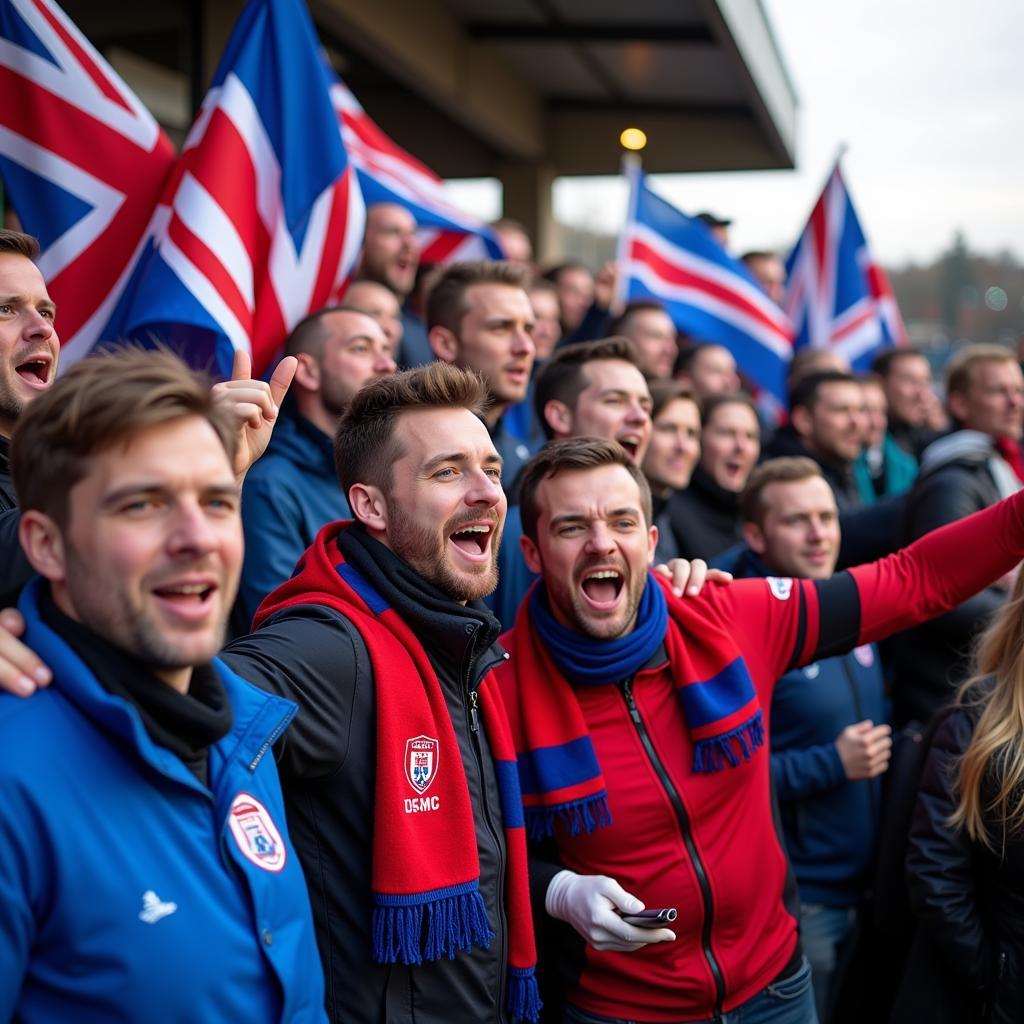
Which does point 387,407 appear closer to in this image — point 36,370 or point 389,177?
point 36,370

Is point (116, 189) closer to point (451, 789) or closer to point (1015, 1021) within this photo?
point (451, 789)

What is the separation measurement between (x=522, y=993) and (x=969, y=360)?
4417 mm

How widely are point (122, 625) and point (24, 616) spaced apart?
8.0 inches

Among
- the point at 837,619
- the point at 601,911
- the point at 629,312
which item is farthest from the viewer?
the point at 629,312

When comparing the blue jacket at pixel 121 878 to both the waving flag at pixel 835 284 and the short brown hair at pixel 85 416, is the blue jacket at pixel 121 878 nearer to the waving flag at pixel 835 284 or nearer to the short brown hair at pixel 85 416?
Result: the short brown hair at pixel 85 416

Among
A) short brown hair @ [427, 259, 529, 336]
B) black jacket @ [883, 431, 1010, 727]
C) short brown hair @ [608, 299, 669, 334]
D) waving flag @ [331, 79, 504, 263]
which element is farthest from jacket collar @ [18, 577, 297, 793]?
short brown hair @ [608, 299, 669, 334]

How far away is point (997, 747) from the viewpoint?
297cm

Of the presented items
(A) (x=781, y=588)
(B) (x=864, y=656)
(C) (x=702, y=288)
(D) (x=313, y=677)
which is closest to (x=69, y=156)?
(D) (x=313, y=677)

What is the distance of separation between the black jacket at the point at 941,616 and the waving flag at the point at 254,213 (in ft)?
8.14

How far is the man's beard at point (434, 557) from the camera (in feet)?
8.68

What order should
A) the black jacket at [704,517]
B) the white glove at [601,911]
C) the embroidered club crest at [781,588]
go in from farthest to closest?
the black jacket at [704,517] < the embroidered club crest at [781,588] < the white glove at [601,911]

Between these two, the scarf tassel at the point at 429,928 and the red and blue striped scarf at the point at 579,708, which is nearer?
the scarf tassel at the point at 429,928

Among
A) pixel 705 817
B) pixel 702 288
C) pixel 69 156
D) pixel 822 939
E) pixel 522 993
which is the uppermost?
pixel 702 288

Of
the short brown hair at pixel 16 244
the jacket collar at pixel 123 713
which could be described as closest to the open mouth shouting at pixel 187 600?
the jacket collar at pixel 123 713
